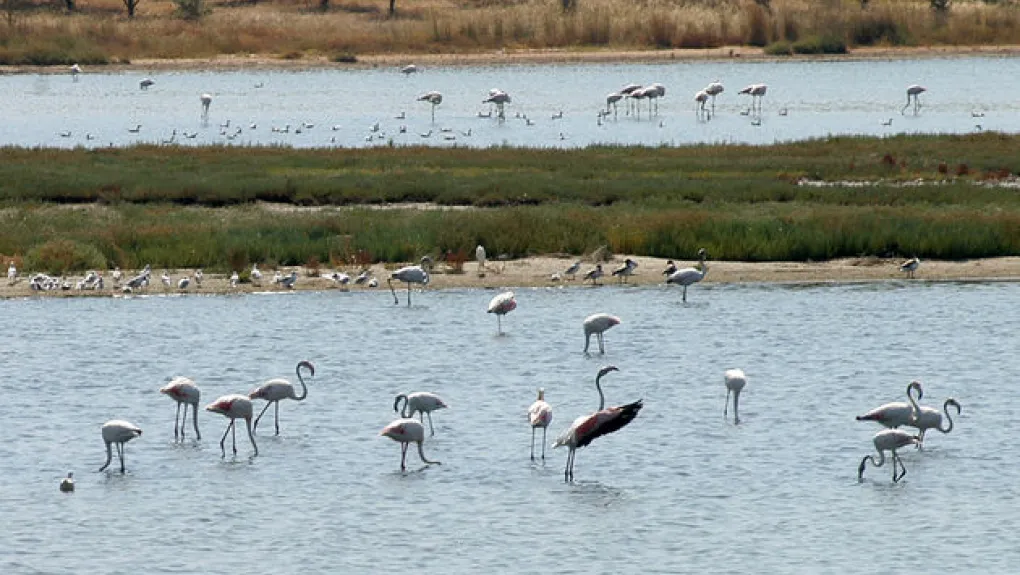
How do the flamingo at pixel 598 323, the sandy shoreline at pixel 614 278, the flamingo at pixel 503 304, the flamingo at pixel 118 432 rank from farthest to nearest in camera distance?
the sandy shoreline at pixel 614 278 → the flamingo at pixel 503 304 → the flamingo at pixel 598 323 → the flamingo at pixel 118 432

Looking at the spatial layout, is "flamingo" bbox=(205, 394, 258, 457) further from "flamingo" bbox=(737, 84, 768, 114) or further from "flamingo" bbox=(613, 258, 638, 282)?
"flamingo" bbox=(737, 84, 768, 114)

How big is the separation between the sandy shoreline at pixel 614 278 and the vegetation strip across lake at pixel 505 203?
0.32 metres

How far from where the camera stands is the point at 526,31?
81188mm

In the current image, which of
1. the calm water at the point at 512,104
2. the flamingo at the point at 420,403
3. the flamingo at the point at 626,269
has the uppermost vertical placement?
A: the flamingo at the point at 420,403

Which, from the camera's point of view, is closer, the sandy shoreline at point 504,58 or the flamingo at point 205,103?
the flamingo at point 205,103

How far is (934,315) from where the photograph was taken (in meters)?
26.8

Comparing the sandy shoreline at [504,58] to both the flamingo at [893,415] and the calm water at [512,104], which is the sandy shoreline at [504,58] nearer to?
the calm water at [512,104]

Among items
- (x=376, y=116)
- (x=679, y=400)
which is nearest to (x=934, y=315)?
(x=679, y=400)

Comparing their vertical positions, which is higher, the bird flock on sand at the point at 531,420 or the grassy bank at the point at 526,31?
the grassy bank at the point at 526,31

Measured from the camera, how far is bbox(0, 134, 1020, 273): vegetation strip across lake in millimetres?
29438

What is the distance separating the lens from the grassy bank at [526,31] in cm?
7950

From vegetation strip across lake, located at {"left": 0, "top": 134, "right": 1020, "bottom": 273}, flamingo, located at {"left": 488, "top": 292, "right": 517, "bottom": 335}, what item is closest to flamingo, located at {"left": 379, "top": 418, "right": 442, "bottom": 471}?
flamingo, located at {"left": 488, "top": 292, "right": 517, "bottom": 335}

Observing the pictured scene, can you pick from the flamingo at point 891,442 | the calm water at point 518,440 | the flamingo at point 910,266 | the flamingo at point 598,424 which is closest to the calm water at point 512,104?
the flamingo at point 910,266

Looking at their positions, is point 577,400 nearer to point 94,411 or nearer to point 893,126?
point 94,411
